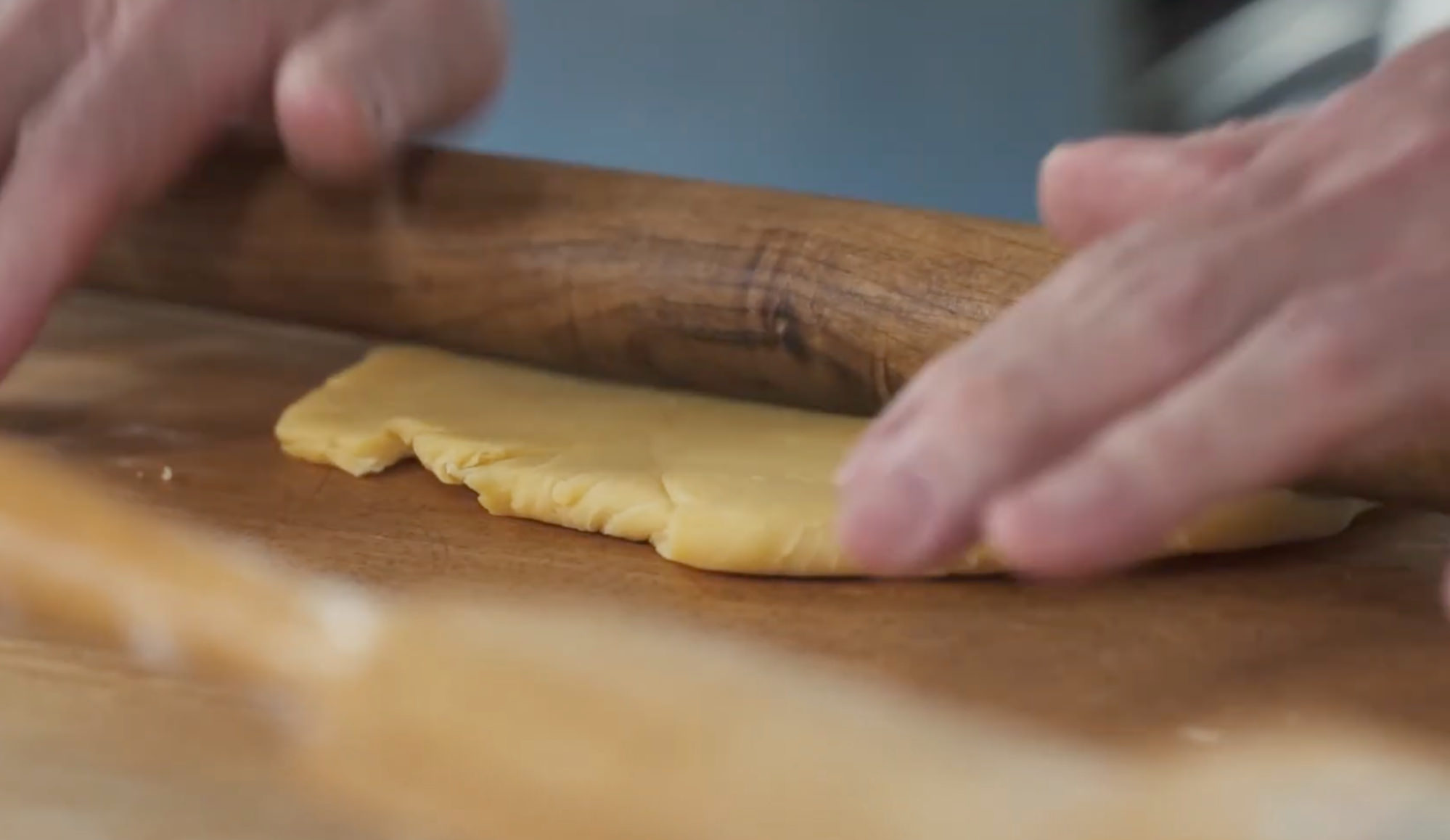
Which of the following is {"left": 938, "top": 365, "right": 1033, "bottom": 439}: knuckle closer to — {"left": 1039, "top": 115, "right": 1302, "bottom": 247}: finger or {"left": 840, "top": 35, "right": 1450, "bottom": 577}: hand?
{"left": 840, "top": 35, "right": 1450, "bottom": 577}: hand

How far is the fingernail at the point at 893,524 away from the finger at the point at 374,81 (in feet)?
1.58

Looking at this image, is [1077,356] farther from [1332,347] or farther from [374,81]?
[374,81]

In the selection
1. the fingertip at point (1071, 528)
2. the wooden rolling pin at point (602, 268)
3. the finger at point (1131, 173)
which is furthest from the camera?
the wooden rolling pin at point (602, 268)

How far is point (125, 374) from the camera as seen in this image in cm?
89

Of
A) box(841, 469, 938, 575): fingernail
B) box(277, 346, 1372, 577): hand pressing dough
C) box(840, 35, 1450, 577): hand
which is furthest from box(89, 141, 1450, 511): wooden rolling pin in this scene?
box(841, 469, 938, 575): fingernail

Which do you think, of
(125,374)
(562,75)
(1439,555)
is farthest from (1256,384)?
(562,75)

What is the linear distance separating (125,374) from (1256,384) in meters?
0.69

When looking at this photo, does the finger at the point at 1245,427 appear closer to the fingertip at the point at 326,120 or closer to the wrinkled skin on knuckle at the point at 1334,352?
the wrinkled skin on knuckle at the point at 1334,352

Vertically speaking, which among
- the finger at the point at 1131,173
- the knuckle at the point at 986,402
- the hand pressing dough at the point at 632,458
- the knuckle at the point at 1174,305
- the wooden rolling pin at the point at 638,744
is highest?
the finger at the point at 1131,173

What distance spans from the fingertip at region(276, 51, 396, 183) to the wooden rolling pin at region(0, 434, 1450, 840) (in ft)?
0.92

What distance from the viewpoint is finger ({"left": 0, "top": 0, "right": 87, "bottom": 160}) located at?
81 cm

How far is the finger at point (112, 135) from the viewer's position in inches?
30.4

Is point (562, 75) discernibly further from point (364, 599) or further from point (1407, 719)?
point (1407, 719)

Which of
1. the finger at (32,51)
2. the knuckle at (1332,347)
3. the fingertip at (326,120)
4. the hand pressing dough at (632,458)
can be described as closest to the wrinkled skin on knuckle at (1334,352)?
the knuckle at (1332,347)
